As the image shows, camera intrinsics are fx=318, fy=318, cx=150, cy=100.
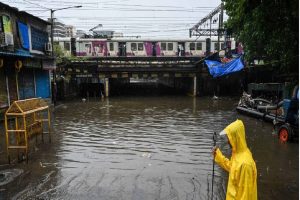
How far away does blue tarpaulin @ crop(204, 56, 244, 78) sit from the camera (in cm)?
2433

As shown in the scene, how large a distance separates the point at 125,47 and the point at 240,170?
1289 inches

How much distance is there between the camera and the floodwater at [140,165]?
6520mm

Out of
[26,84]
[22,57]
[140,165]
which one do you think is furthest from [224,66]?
[140,165]

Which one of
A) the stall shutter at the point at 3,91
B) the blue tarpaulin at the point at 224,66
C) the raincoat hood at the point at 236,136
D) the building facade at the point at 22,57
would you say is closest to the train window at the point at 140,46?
the blue tarpaulin at the point at 224,66

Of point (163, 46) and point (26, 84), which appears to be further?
point (163, 46)

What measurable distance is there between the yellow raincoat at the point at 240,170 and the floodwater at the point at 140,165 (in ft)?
8.52

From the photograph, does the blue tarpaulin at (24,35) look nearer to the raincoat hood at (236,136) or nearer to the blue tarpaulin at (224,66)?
the blue tarpaulin at (224,66)

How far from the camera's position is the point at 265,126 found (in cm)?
1391

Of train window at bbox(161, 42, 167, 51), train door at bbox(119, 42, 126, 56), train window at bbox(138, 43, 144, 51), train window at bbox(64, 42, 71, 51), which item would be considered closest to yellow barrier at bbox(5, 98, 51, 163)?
train door at bbox(119, 42, 126, 56)

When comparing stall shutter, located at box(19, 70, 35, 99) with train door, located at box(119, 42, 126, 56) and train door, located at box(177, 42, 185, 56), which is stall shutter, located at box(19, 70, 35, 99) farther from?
train door, located at box(177, 42, 185, 56)

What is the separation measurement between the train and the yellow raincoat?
105 feet

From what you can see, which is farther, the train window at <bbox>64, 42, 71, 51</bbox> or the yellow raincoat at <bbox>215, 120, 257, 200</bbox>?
the train window at <bbox>64, 42, 71, 51</bbox>

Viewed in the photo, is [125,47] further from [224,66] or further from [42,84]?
[42,84]

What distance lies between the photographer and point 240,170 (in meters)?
3.73
